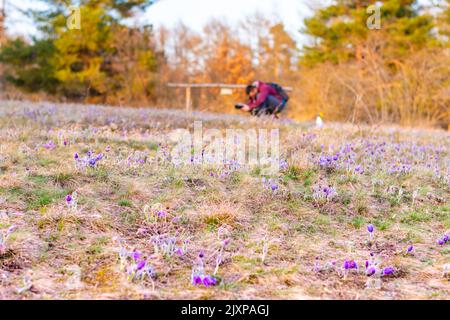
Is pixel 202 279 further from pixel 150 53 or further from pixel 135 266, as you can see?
pixel 150 53

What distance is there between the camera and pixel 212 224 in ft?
10.5

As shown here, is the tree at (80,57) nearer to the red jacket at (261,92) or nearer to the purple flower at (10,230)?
the red jacket at (261,92)

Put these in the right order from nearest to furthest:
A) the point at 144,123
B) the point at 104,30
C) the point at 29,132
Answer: the point at 29,132
the point at 144,123
the point at 104,30

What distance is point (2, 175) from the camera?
3.63m

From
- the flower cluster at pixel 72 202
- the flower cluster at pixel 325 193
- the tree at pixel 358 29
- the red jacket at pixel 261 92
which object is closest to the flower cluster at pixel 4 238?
the flower cluster at pixel 72 202

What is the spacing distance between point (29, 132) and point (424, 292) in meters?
4.73

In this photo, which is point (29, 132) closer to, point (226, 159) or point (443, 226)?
point (226, 159)

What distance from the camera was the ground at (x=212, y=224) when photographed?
2.35 m

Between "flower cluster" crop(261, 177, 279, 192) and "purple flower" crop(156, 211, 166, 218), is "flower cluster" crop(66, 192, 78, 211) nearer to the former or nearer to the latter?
"purple flower" crop(156, 211, 166, 218)

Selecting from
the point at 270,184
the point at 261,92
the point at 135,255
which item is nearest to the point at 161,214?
the point at 135,255

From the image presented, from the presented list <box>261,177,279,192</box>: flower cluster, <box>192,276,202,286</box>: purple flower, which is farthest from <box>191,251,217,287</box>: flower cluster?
<box>261,177,279,192</box>: flower cluster
